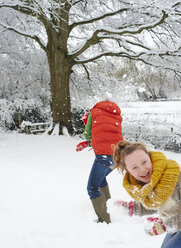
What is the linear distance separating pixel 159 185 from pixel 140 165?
7.1 inches

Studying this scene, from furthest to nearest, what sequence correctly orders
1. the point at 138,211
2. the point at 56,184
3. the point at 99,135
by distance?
1. the point at 56,184
2. the point at 99,135
3. the point at 138,211

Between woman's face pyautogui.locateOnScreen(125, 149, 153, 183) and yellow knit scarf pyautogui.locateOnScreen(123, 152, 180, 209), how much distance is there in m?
0.05

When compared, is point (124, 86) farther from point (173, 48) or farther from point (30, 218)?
point (30, 218)

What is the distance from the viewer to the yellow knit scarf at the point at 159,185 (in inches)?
54.6

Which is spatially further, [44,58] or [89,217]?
[44,58]

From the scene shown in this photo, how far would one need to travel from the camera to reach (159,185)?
1.42 m

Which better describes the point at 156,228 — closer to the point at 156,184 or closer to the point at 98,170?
the point at 156,184

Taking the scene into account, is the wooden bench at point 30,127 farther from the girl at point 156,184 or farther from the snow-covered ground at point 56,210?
the girl at point 156,184

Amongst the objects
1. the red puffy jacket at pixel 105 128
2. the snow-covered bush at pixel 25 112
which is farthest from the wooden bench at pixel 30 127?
the red puffy jacket at pixel 105 128

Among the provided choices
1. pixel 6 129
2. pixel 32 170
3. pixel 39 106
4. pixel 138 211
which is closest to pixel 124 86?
pixel 39 106

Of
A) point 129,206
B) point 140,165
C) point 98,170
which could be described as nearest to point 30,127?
point 98,170

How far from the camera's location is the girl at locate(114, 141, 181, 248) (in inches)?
54.7

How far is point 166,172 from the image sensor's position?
1439 millimetres

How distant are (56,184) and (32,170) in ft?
3.56
